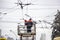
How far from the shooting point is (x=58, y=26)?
565cm

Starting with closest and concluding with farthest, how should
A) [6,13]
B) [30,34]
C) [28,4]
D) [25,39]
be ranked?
[30,34], [25,39], [28,4], [6,13]

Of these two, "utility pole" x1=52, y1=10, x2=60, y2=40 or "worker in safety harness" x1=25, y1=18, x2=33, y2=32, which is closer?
"worker in safety harness" x1=25, y1=18, x2=33, y2=32

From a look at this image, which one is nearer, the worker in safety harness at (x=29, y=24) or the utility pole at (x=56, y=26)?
the worker in safety harness at (x=29, y=24)

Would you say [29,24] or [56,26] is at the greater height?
[29,24]

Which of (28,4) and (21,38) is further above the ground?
(28,4)

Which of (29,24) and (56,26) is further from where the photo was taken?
(56,26)

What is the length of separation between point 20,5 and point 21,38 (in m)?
1.49

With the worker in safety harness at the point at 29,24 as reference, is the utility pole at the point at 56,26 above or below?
below

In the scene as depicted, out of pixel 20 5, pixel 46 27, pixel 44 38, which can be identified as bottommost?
pixel 44 38

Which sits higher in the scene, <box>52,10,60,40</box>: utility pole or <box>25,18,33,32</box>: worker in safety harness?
<box>25,18,33,32</box>: worker in safety harness

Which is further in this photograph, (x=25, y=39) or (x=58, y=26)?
(x=58, y=26)

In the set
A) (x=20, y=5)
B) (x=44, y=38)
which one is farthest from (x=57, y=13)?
(x=20, y=5)

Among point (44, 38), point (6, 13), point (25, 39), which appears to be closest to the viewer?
point (25, 39)

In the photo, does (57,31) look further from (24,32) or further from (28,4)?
(24,32)
